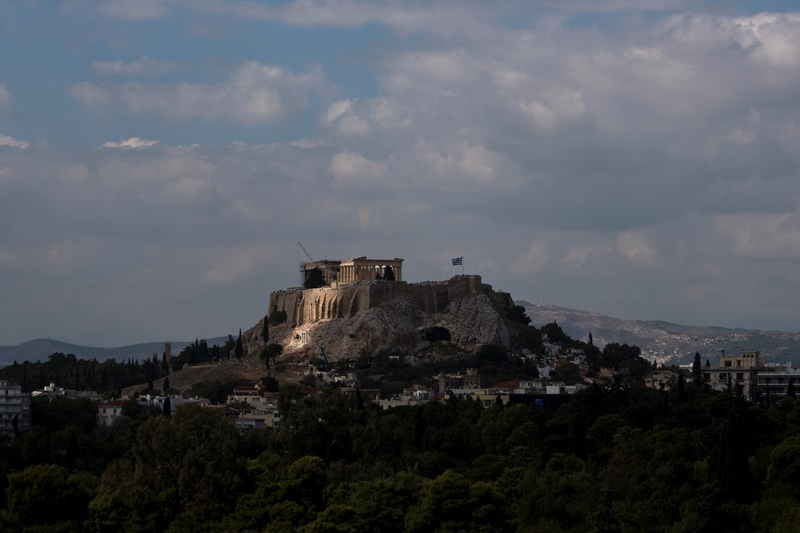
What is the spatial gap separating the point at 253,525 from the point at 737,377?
230ft

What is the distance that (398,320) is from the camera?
142750 mm

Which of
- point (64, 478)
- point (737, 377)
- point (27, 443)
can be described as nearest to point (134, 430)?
point (27, 443)

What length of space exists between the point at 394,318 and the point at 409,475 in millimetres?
77665

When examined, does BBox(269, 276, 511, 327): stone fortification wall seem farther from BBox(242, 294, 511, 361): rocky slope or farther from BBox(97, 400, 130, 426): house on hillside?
BBox(97, 400, 130, 426): house on hillside

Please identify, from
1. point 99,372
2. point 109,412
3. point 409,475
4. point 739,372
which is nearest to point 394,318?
point 99,372

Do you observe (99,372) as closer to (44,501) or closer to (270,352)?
(270,352)

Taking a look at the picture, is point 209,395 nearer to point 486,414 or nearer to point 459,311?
point 459,311

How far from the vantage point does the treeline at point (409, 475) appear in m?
58.6

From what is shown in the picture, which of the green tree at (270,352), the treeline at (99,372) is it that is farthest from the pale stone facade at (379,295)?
the treeline at (99,372)

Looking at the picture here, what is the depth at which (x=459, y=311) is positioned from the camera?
146m

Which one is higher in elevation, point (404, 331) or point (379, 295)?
point (379, 295)

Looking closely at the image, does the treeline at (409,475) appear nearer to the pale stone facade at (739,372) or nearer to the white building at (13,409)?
the white building at (13,409)

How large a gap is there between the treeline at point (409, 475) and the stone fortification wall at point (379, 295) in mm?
61214

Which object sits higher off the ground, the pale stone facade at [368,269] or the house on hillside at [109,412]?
the pale stone facade at [368,269]
